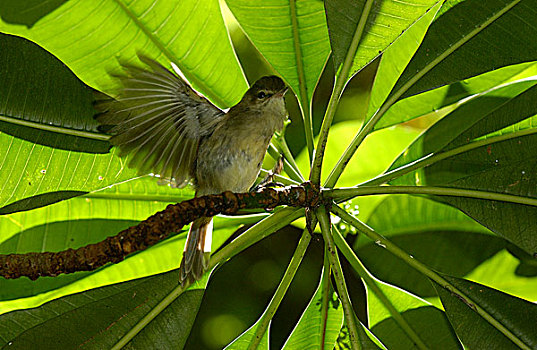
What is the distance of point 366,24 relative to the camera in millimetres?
1635

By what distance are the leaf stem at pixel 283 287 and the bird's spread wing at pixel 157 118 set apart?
16.0 inches

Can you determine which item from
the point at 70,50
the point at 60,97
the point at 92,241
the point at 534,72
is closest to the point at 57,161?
the point at 60,97

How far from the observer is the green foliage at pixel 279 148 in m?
1.56

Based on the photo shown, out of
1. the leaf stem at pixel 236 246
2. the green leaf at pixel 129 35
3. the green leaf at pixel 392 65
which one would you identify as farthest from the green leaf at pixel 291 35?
the leaf stem at pixel 236 246

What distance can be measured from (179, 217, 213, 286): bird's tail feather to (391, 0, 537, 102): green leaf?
692 mm

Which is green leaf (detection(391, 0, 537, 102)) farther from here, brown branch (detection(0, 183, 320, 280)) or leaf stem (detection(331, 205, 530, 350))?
brown branch (detection(0, 183, 320, 280))

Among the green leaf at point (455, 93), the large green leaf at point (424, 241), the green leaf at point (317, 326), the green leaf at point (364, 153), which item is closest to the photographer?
the green leaf at point (317, 326)

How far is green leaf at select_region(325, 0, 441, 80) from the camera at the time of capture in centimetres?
159

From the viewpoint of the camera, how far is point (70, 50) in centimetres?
165

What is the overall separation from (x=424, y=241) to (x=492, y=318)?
2.58 feet

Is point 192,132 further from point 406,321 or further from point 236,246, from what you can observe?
point 406,321

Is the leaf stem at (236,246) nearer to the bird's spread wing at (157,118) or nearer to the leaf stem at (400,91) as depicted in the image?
the leaf stem at (400,91)

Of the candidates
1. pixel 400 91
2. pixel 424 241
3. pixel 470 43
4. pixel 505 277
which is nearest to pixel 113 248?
pixel 400 91

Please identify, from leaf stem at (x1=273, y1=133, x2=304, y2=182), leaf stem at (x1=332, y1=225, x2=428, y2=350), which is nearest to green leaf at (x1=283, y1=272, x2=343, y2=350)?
leaf stem at (x1=332, y1=225, x2=428, y2=350)
